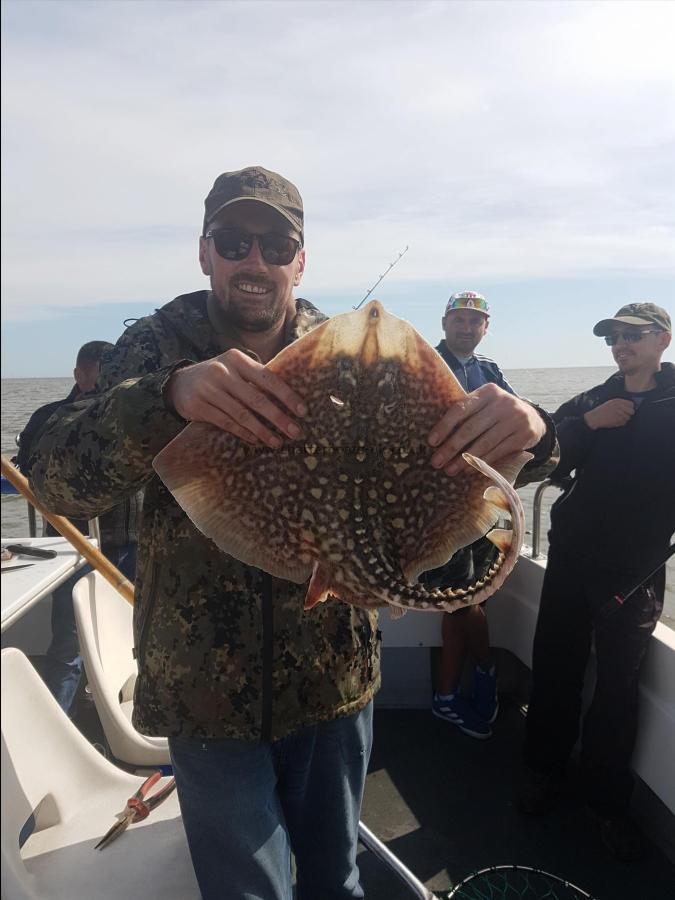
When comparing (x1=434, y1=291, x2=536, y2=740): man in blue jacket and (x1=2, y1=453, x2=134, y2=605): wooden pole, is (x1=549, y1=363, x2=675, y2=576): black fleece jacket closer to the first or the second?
(x1=434, y1=291, x2=536, y2=740): man in blue jacket

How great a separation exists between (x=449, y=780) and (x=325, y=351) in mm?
3884

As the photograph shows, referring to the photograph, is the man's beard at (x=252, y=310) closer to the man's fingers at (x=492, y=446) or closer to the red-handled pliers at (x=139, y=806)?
the man's fingers at (x=492, y=446)

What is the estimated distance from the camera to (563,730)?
13.4ft

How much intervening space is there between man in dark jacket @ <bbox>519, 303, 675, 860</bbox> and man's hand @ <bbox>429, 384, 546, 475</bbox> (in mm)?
2539

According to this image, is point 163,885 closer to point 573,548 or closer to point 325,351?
point 325,351

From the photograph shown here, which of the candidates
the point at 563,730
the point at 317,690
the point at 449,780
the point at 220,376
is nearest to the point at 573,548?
the point at 563,730

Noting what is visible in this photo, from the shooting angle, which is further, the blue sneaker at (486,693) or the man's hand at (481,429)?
the blue sneaker at (486,693)

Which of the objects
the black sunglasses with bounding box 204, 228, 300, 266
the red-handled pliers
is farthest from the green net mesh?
the black sunglasses with bounding box 204, 228, 300, 266

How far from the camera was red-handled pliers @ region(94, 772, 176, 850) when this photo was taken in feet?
7.84

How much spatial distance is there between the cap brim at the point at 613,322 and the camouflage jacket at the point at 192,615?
3.37 m

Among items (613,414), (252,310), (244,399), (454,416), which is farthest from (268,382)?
(613,414)

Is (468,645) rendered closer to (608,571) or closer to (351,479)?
(608,571)

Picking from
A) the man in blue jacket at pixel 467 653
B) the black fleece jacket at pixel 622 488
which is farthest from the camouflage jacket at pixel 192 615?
the man in blue jacket at pixel 467 653

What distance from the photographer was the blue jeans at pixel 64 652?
7.82ft
